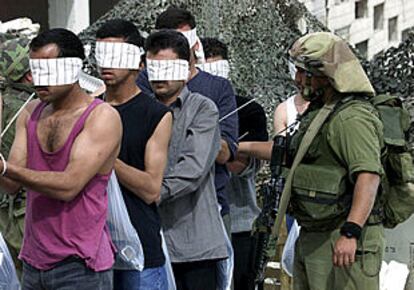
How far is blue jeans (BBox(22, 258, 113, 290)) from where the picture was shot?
167 inches

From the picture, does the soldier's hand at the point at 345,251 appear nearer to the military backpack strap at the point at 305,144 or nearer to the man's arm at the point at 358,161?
the man's arm at the point at 358,161

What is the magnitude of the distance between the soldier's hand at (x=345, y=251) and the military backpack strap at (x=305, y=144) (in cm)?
34

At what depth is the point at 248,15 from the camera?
10.2 metres

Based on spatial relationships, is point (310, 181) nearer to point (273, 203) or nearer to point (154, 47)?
point (273, 203)

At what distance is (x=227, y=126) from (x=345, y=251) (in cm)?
111

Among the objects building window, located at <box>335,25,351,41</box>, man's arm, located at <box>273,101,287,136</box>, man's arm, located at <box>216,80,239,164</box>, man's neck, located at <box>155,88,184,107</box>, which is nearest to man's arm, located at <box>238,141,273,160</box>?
man's arm, located at <box>216,80,239,164</box>

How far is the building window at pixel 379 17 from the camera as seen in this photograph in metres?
16.2

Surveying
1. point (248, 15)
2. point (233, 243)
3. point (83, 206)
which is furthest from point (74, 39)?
point (248, 15)

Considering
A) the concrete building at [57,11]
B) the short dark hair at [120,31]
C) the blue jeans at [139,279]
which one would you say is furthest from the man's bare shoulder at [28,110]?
the concrete building at [57,11]

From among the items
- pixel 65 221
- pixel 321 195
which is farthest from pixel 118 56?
pixel 321 195

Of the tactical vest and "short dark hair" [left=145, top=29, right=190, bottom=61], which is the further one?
"short dark hair" [left=145, top=29, right=190, bottom=61]

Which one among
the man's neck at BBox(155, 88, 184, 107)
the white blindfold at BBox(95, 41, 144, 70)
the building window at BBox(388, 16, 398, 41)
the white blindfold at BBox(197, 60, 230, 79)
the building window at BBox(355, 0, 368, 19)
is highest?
the white blindfold at BBox(95, 41, 144, 70)

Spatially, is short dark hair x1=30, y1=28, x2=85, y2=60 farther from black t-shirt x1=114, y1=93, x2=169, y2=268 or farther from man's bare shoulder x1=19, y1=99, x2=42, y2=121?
black t-shirt x1=114, y1=93, x2=169, y2=268

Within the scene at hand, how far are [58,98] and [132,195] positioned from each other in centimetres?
60
